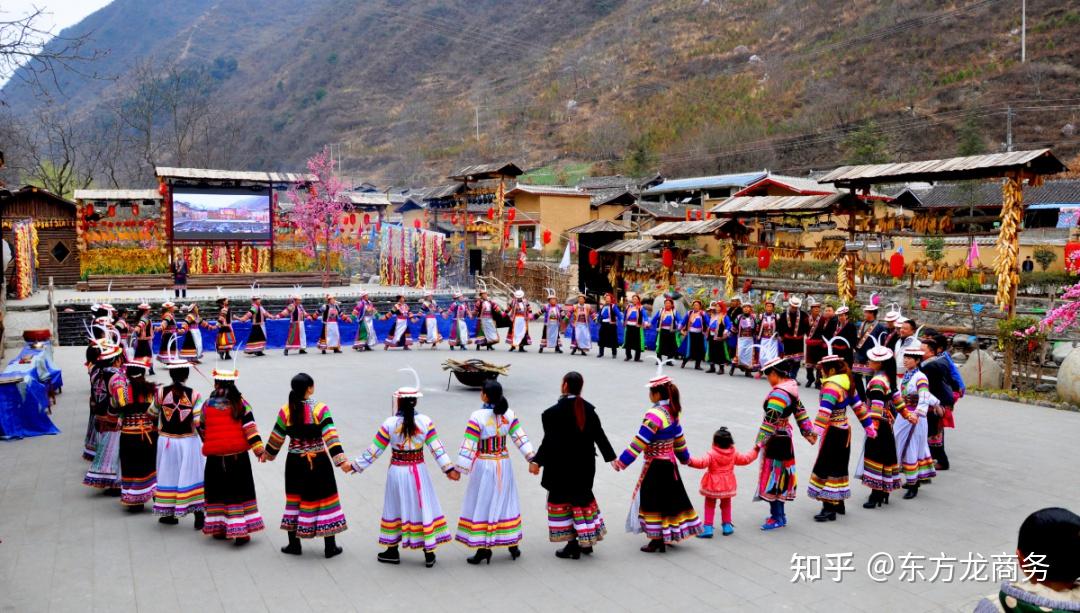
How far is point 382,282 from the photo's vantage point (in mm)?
33312

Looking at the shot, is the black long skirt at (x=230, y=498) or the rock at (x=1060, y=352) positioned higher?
the rock at (x=1060, y=352)

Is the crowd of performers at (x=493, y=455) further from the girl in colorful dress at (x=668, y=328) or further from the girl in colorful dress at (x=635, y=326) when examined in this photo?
the girl in colorful dress at (x=635, y=326)

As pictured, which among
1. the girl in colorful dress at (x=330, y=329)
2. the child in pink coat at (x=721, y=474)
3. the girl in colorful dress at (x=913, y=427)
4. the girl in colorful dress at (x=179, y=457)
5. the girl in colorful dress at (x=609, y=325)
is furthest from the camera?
the girl in colorful dress at (x=330, y=329)

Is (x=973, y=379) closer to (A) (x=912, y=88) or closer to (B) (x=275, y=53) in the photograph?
(A) (x=912, y=88)

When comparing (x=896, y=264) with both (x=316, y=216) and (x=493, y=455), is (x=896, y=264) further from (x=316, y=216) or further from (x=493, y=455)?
(x=316, y=216)

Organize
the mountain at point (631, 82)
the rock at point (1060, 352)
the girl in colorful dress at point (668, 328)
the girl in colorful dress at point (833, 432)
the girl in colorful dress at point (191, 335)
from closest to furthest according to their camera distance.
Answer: the girl in colorful dress at point (833, 432) < the rock at point (1060, 352) < the girl in colorful dress at point (191, 335) < the girl in colorful dress at point (668, 328) < the mountain at point (631, 82)

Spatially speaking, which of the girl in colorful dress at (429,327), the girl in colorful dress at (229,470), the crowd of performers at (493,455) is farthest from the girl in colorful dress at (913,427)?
the girl in colorful dress at (429,327)

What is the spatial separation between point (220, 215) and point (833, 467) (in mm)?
27427

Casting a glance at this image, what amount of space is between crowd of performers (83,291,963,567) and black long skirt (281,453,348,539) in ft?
0.04

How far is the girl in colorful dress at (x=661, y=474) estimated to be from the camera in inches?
239

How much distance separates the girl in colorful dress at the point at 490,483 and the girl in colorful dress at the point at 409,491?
0.19 m

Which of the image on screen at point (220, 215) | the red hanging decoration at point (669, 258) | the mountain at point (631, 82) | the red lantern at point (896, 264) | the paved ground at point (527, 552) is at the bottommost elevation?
the paved ground at point (527, 552)

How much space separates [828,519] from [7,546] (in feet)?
23.0

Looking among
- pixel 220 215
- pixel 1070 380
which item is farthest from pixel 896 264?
pixel 220 215
